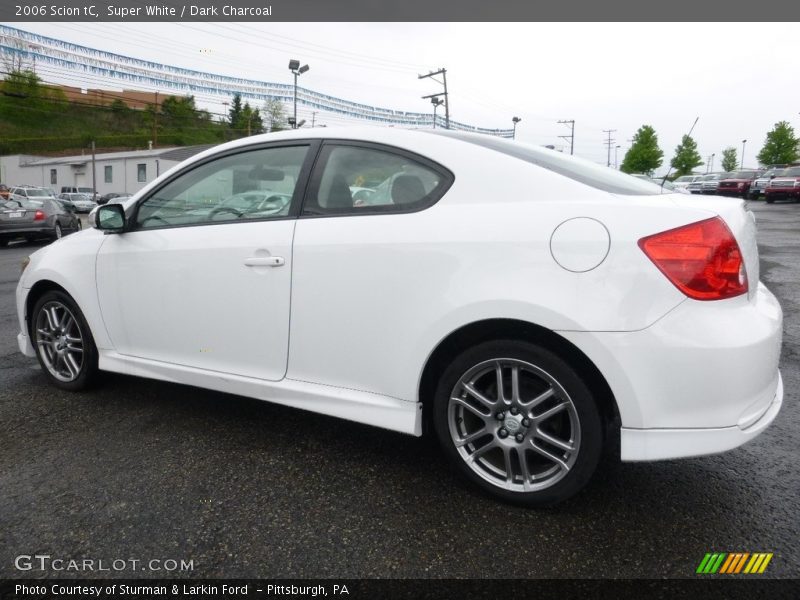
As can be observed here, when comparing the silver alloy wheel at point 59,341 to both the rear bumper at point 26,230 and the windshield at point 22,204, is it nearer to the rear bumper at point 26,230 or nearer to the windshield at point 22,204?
the rear bumper at point 26,230

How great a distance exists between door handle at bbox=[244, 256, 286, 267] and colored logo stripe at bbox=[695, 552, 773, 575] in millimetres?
2038

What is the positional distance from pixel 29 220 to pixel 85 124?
100531 mm

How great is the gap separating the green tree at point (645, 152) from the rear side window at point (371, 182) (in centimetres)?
8031

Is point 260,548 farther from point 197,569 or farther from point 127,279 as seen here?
point 127,279

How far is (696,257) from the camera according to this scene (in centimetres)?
205

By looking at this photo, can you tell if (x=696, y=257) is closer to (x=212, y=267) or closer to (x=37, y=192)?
(x=212, y=267)

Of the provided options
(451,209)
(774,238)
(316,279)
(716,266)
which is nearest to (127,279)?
(316,279)

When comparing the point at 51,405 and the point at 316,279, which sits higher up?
the point at 316,279

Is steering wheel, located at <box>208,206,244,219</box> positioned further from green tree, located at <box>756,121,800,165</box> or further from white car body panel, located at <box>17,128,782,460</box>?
green tree, located at <box>756,121,800,165</box>

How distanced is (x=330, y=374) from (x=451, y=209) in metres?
0.92

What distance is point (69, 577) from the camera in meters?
1.95

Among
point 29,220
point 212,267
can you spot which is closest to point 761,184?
point 29,220

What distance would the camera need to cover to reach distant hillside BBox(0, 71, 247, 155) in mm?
79312
